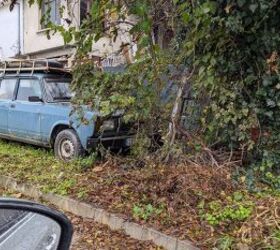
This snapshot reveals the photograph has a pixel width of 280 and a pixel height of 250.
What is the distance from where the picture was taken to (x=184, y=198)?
5.07 m

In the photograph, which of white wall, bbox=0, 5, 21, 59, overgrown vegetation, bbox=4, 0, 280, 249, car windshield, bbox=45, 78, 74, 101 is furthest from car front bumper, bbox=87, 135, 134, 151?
white wall, bbox=0, 5, 21, 59

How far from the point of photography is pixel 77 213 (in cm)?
550

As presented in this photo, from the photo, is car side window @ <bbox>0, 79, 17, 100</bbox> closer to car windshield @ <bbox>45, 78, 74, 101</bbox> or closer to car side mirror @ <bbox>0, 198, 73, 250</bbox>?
car windshield @ <bbox>45, 78, 74, 101</bbox>

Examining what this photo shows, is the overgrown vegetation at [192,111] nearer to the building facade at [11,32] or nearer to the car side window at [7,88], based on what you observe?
the car side window at [7,88]

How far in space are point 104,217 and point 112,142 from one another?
2.56m

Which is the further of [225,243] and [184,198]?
[184,198]

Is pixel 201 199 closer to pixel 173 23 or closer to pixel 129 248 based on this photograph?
pixel 129 248

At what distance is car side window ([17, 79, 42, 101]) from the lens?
28.2ft

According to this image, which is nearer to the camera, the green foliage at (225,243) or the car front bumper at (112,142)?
the green foliage at (225,243)

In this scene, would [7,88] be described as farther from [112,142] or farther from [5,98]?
[112,142]

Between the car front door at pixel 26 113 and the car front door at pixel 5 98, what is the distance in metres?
0.15

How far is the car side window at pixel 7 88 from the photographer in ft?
30.2

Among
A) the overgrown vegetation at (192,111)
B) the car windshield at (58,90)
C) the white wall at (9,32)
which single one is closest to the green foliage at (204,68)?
the overgrown vegetation at (192,111)

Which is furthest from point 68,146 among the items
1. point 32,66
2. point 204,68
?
point 204,68
